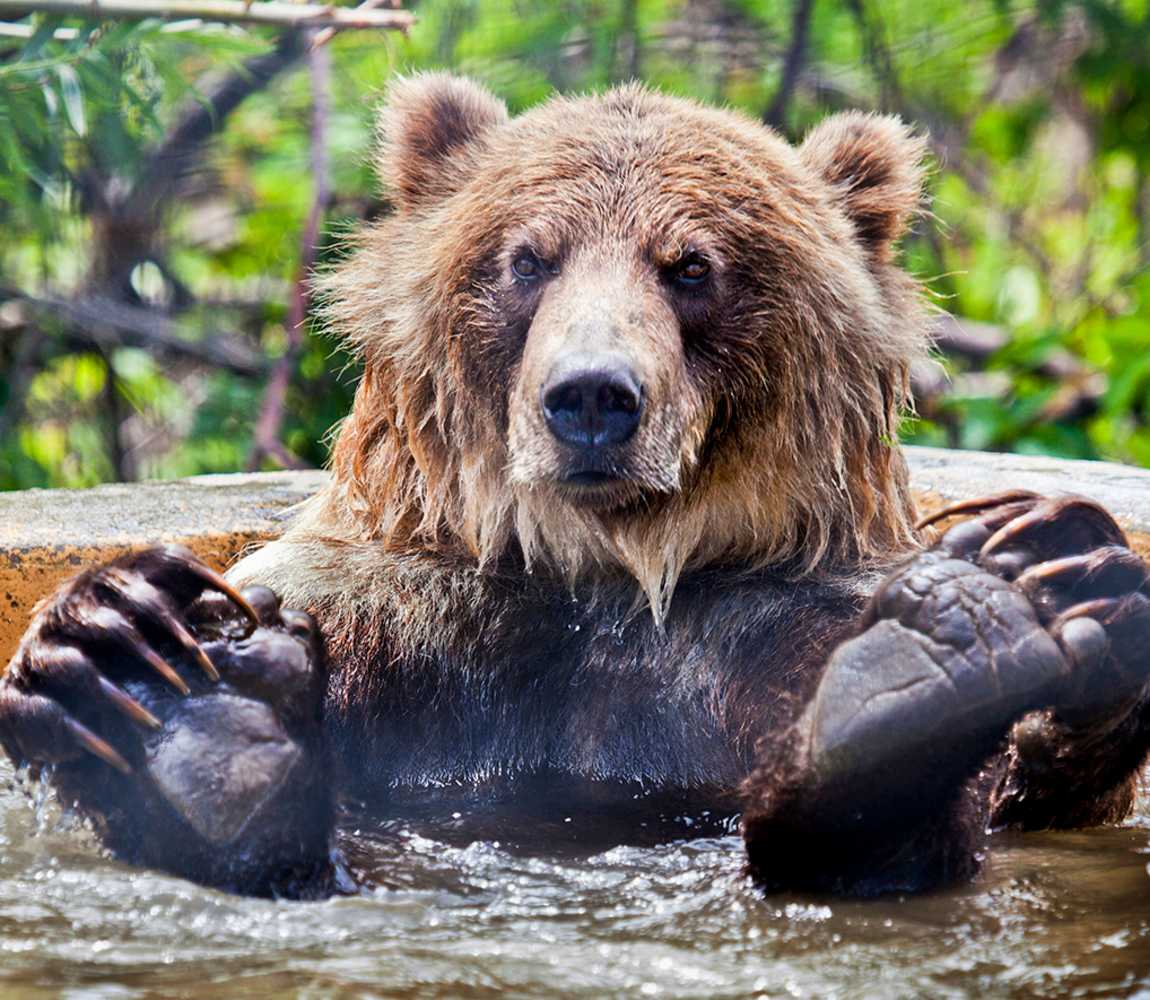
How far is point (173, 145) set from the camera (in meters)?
7.34

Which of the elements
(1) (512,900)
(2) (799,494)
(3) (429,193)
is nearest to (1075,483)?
(2) (799,494)

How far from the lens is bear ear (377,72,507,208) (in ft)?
13.4

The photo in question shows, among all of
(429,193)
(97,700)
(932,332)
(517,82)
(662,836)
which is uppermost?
(517,82)

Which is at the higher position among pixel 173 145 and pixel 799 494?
pixel 173 145

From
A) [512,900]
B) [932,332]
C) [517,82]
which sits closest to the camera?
[512,900]

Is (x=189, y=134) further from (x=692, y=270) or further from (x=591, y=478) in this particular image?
(x=591, y=478)

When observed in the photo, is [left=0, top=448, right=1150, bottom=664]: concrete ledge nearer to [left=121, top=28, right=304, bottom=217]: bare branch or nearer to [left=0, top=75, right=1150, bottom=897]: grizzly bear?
[left=0, top=75, right=1150, bottom=897]: grizzly bear

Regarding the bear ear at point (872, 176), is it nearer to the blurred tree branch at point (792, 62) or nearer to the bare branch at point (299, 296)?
the bare branch at point (299, 296)

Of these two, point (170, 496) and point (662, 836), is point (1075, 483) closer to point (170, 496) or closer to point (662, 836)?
point (662, 836)

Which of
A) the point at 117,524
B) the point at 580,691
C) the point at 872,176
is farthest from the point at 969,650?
the point at 117,524

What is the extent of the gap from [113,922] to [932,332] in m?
2.31

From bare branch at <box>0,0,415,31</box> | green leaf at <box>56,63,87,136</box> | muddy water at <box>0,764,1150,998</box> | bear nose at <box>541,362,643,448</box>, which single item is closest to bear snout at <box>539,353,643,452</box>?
bear nose at <box>541,362,643,448</box>

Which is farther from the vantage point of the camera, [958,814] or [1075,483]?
[1075,483]

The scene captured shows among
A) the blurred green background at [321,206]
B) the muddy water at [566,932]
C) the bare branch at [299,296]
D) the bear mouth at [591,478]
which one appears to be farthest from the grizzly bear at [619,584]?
the blurred green background at [321,206]
